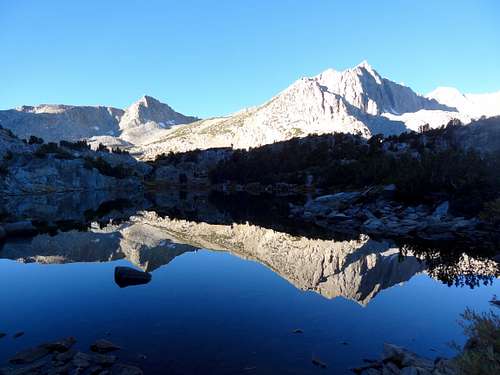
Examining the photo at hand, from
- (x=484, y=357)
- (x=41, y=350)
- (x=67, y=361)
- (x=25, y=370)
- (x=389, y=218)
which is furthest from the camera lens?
(x=389, y=218)

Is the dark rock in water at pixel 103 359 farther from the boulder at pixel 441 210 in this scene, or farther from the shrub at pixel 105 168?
the shrub at pixel 105 168

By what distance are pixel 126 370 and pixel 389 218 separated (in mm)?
49269

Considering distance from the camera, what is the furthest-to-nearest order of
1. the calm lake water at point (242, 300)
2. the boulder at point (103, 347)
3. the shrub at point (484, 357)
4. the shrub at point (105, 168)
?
the shrub at point (105, 168)
the calm lake water at point (242, 300)
the boulder at point (103, 347)
the shrub at point (484, 357)

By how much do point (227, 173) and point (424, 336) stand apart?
173382 mm

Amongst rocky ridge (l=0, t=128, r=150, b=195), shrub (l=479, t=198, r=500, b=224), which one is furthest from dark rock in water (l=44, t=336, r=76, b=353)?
rocky ridge (l=0, t=128, r=150, b=195)

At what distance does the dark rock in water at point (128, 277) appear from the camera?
1065 inches

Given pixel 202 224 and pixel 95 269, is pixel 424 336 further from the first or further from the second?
pixel 202 224

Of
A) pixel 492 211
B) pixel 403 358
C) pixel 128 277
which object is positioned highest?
pixel 492 211

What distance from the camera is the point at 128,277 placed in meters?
27.3

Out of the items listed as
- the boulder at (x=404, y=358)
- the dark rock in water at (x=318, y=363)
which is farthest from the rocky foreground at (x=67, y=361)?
the boulder at (x=404, y=358)

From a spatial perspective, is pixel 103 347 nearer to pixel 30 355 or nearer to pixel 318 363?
pixel 30 355

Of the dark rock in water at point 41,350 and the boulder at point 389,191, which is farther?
the boulder at point 389,191

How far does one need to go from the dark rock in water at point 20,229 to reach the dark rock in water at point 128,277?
28.2 meters

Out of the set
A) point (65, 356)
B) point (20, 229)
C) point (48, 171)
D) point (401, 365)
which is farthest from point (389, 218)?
point (48, 171)
